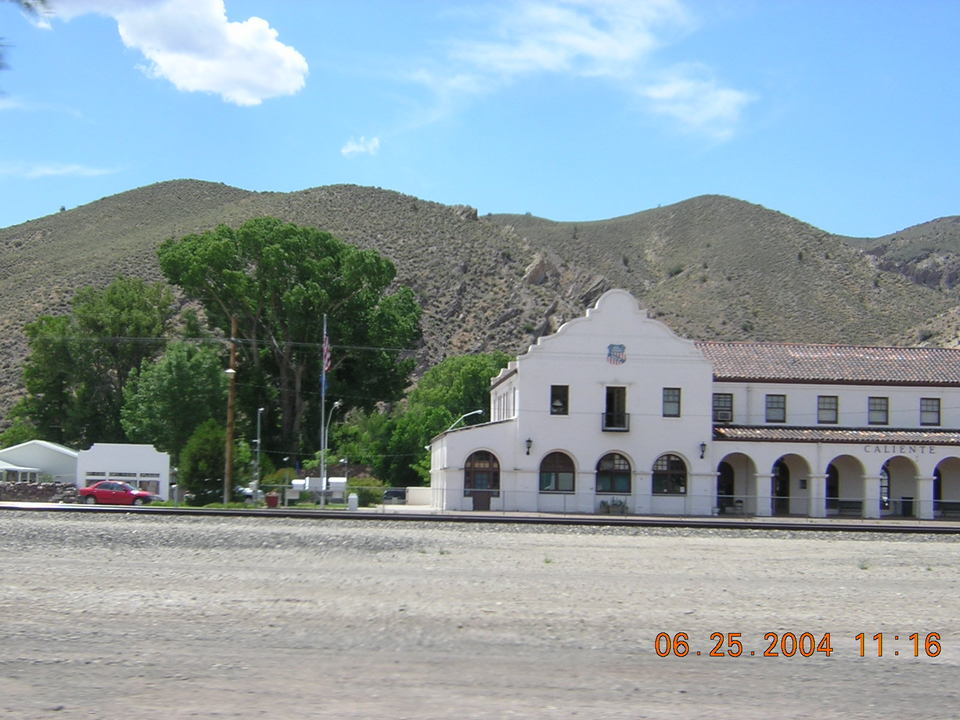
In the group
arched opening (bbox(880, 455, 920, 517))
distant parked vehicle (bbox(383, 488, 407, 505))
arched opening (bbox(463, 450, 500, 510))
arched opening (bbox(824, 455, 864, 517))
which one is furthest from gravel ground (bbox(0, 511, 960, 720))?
distant parked vehicle (bbox(383, 488, 407, 505))

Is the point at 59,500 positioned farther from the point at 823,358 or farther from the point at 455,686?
the point at 455,686

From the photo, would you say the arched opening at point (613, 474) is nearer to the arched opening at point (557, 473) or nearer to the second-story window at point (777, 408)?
the arched opening at point (557, 473)

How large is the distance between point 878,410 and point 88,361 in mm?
53971

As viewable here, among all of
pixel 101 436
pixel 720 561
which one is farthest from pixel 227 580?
pixel 101 436

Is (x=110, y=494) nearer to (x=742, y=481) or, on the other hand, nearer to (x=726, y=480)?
(x=726, y=480)

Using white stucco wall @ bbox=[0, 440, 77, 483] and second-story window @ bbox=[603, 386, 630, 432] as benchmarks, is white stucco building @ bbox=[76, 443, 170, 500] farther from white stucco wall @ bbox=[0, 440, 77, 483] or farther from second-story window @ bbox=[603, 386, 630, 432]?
second-story window @ bbox=[603, 386, 630, 432]

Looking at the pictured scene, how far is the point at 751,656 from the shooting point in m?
11.5

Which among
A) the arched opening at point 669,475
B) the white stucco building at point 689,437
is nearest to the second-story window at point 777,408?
the white stucco building at point 689,437

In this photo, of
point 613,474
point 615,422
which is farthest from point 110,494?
point 615,422

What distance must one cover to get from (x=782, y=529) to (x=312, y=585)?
2214 cm

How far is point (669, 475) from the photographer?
49.8m

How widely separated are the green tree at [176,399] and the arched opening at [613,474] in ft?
99.6

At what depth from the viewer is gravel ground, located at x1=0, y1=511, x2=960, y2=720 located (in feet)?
31.1

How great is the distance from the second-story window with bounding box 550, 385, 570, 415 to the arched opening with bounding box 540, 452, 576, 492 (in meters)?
1.98
